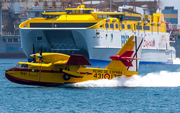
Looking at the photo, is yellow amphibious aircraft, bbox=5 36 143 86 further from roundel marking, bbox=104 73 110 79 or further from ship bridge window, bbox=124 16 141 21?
ship bridge window, bbox=124 16 141 21

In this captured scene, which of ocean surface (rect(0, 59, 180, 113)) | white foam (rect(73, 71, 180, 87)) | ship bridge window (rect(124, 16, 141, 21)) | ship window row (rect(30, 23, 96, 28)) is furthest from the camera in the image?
ship bridge window (rect(124, 16, 141, 21))

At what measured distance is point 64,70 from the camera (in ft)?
124

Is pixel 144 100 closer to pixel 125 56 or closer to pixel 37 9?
pixel 125 56

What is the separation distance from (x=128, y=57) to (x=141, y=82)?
4.56 metres

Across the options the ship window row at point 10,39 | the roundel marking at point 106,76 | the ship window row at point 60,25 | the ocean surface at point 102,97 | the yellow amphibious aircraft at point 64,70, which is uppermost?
the ship window row at point 60,25

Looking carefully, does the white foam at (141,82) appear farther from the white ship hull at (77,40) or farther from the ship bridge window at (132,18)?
the ship bridge window at (132,18)

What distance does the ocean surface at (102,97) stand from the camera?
30656mm

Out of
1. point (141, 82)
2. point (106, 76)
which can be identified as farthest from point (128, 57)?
point (141, 82)

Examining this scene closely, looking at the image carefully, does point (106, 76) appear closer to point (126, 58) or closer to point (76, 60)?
point (126, 58)

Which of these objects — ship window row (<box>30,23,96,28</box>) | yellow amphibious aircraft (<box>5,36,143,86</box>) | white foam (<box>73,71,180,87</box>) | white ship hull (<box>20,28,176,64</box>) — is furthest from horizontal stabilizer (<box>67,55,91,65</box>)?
ship window row (<box>30,23,96,28</box>)

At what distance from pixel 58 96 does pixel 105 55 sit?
3397 cm

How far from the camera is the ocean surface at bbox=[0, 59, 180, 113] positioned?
Answer: 30.7 m

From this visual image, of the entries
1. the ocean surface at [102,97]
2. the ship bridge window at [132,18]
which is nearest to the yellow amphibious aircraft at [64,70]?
the ocean surface at [102,97]

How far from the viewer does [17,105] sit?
105 ft
